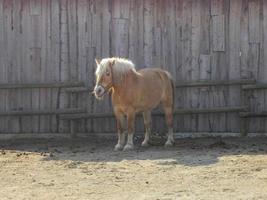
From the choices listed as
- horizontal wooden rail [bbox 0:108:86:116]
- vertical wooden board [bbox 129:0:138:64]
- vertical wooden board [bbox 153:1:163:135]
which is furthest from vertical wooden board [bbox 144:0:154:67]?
horizontal wooden rail [bbox 0:108:86:116]

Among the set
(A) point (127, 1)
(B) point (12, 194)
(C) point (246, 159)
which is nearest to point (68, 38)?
(A) point (127, 1)

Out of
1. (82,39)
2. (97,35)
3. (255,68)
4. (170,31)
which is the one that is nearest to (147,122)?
(170,31)

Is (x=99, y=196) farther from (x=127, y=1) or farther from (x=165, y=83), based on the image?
(x=127, y=1)

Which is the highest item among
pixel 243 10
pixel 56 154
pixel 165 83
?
pixel 243 10

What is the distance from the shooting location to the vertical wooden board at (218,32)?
36.7 ft

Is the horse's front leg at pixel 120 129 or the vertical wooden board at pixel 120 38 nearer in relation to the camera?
the horse's front leg at pixel 120 129

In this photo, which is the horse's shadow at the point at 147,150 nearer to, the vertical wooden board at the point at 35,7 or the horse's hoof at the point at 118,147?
the horse's hoof at the point at 118,147

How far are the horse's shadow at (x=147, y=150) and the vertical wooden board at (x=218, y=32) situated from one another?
1.88 meters

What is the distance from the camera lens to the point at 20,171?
26.0ft

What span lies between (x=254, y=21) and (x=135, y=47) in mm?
2430

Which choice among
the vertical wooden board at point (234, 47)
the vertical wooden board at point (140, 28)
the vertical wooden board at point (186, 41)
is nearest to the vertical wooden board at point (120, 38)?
the vertical wooden board at point (140, 28)

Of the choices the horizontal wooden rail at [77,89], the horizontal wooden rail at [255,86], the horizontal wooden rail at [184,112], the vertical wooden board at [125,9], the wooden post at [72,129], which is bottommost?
the wooden post at [72,129]

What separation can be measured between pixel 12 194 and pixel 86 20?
565 cm

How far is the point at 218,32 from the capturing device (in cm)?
1120
